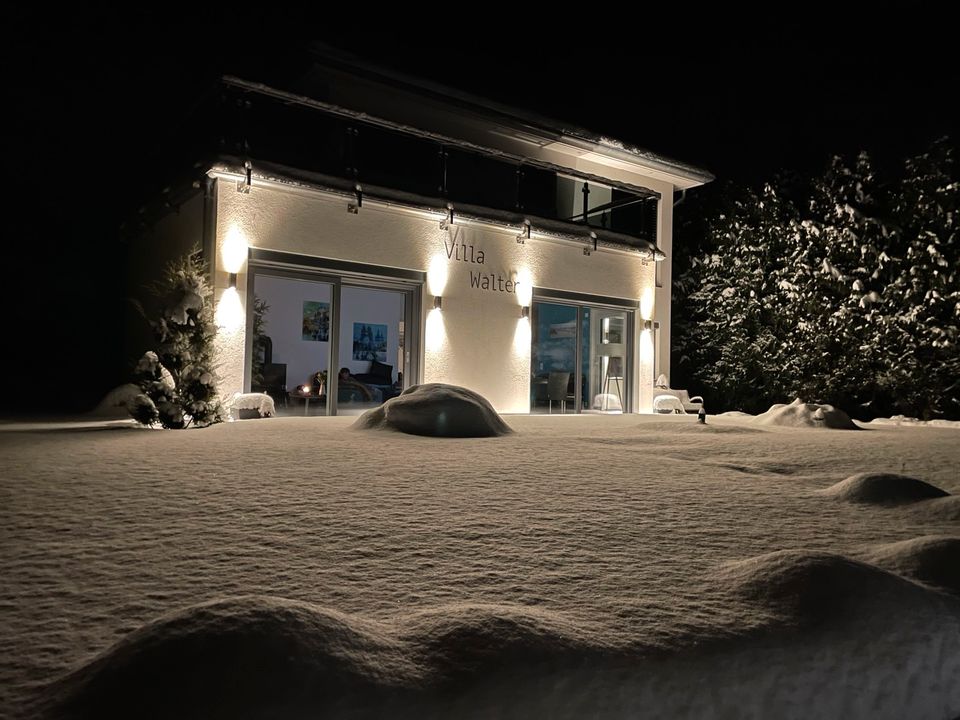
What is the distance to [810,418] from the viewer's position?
10180 mm

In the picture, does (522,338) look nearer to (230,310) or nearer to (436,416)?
(230,310)

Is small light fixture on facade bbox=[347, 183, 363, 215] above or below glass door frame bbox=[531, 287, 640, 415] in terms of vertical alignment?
above

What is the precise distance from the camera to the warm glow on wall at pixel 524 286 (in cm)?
1202

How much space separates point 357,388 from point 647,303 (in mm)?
6330

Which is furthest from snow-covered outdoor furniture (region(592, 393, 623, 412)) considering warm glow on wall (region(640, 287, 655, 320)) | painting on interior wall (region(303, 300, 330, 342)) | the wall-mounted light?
painting on interior wall (region(303, 300, 330, 342))

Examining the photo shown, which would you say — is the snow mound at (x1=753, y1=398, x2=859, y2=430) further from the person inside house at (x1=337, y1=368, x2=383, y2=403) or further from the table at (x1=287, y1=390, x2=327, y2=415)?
the table at (x1=287, y1=390, x2=327, y2=415)

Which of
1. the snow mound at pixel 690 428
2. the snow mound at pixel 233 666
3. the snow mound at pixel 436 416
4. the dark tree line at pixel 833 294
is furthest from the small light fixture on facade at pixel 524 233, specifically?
the snow mound at pixel 233 666

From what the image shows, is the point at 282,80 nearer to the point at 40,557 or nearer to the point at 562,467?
the point at 562,467

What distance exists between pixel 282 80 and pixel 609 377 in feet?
27.0

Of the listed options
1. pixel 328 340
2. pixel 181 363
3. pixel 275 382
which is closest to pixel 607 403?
pixel 328 340

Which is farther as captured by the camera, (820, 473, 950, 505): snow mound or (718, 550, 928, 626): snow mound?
(820, 473, 950, 505): snow mound

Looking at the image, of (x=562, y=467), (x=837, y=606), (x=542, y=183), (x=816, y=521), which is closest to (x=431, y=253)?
(x=542, y=183)

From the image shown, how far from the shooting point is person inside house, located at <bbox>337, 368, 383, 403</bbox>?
10797mm

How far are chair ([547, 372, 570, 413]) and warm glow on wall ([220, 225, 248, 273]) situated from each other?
19.5 ft
